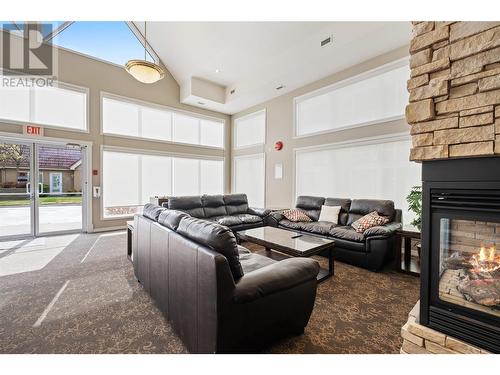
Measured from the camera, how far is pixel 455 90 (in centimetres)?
136

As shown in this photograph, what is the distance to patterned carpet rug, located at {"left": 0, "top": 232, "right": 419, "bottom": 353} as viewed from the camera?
1.67m

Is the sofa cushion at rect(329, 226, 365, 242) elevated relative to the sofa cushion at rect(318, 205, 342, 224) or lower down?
lower down

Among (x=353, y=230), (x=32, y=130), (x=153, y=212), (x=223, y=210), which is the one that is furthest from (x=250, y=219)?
(x=32, y=130)

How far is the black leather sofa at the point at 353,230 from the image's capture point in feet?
10.2

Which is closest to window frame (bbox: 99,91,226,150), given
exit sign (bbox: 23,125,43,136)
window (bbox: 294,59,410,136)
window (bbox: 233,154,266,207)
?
window (bbox: 233,154,266,207)

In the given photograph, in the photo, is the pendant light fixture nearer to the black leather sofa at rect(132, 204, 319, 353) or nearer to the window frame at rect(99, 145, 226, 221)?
the window frame at rect(99, 145, 226, 221)

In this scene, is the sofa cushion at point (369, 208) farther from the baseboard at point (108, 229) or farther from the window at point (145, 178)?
the baseboard at point (108, 229)

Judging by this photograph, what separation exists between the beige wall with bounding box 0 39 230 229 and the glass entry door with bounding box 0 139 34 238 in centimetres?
45

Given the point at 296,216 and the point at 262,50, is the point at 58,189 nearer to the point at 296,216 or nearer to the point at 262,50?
the point at 296,216

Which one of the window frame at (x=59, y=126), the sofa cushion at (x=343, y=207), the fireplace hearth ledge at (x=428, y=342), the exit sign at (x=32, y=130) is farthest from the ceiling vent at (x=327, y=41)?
the exit sign at (x=32, y=130)

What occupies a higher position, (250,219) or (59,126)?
(59,126)

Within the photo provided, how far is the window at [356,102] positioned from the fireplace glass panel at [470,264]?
3450mm

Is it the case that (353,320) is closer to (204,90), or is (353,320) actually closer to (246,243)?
(246,243)

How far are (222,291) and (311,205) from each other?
3.94 m
